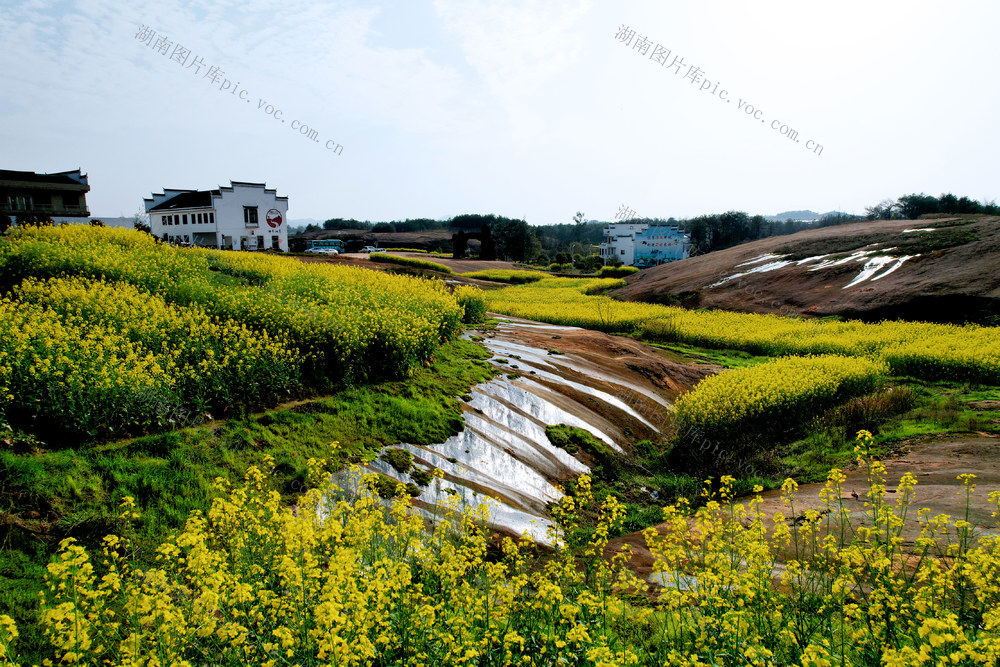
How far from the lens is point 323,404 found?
8.44m

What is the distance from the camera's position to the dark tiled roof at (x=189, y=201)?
44562 mm

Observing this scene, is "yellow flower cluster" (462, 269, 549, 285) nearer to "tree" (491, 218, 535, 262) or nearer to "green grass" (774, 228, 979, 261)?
"green grass" (774, 228, 979, 261)

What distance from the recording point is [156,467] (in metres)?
6.04

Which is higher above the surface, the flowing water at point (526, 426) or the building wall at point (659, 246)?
the building wall at point (659, 246)

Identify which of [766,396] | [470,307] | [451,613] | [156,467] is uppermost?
[470,307]

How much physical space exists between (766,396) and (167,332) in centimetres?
1090

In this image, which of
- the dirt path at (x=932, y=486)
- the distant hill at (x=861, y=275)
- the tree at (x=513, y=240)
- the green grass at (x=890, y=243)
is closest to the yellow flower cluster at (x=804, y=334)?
the distant hill at (x=861, y=275)

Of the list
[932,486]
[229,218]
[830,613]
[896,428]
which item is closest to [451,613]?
[830,613]

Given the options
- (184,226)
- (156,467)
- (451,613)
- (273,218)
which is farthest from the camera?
(273,218)

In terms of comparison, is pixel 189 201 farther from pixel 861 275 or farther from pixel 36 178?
pixel 861 275

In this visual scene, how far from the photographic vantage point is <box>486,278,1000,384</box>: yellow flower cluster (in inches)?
548

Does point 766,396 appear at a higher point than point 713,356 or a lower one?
higher

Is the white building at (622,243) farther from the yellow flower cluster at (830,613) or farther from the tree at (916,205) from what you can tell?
the yellow flower cluster at (830,613)

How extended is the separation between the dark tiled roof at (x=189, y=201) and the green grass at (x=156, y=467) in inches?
1631
